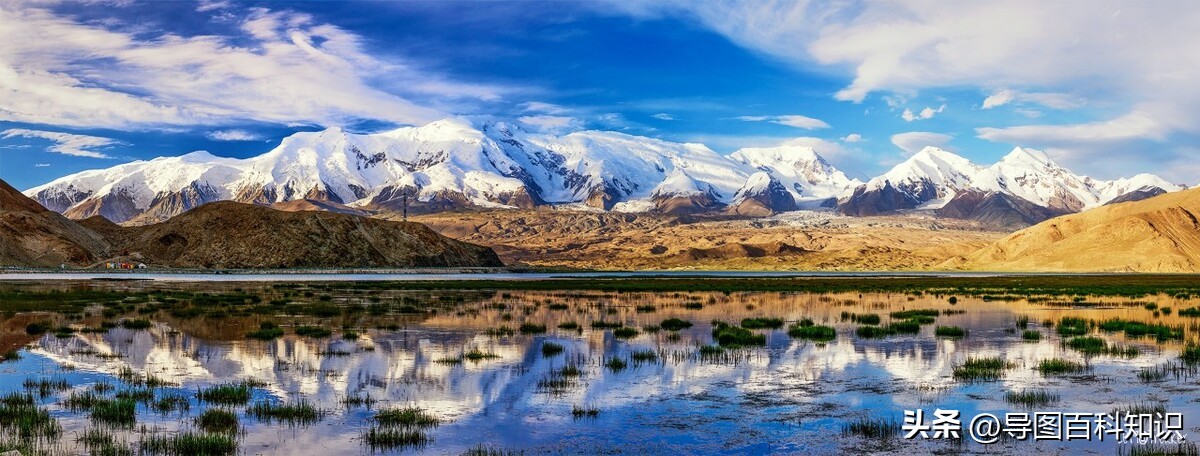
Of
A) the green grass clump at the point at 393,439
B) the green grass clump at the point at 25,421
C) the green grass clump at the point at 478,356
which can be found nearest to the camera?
the green grass clump at the point at 393,439

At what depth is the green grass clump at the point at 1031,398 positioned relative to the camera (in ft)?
65.0

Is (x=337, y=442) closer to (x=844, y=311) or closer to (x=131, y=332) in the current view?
(x=131, y=332)

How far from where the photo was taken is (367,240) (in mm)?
177000

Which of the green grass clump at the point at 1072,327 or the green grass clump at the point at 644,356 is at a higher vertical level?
the green grass clump at the point at 1072,327

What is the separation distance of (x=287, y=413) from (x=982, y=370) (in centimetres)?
1850

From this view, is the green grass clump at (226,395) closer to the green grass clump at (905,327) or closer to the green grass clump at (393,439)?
the green grass clump at (393,439)

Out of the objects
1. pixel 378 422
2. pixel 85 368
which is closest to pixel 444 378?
pixel 378 422

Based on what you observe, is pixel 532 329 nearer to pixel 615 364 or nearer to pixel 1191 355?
pixel 615 364

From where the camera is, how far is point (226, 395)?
66.6 ft

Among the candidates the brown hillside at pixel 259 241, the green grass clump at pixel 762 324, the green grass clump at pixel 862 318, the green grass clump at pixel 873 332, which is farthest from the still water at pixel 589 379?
the brown hillside at pixel 259 241

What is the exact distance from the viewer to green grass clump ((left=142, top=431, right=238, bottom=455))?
15039mm

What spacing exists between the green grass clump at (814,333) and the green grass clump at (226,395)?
863 inches

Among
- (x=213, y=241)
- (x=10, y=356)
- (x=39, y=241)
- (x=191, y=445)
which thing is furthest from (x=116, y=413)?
(x=39, y=241)

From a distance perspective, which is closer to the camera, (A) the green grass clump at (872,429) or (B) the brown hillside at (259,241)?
(A) the green grass clump at (872,429)
